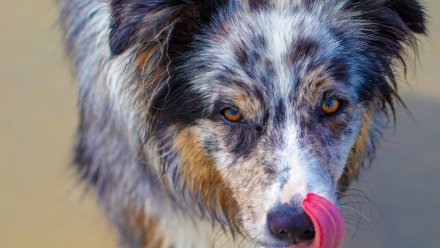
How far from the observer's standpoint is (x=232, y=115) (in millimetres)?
2787

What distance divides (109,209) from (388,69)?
1.41 meters

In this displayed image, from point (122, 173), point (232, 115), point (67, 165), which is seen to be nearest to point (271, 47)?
point (232, 115)

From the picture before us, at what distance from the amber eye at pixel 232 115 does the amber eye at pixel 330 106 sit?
0.29 m

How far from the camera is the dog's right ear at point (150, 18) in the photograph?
271 cm

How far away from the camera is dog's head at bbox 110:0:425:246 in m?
2.68

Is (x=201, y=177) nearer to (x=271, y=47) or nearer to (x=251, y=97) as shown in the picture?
(x=251, y=97)

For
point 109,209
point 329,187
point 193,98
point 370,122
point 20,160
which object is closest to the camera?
point 329,187

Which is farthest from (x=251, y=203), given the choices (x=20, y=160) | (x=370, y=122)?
(x=20, y=160)

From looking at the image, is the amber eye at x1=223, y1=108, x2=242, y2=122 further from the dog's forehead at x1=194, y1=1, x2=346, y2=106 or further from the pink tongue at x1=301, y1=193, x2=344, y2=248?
the pink tongue at x1=301, y1=193, x2=344, y2=248

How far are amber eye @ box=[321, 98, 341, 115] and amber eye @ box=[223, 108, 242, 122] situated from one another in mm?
286

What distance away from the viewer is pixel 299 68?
272 cm

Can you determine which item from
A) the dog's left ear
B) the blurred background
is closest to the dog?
the dog's left ear

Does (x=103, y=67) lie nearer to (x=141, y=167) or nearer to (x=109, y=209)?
(x=141, y=167)

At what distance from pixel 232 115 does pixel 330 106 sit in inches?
13.2
